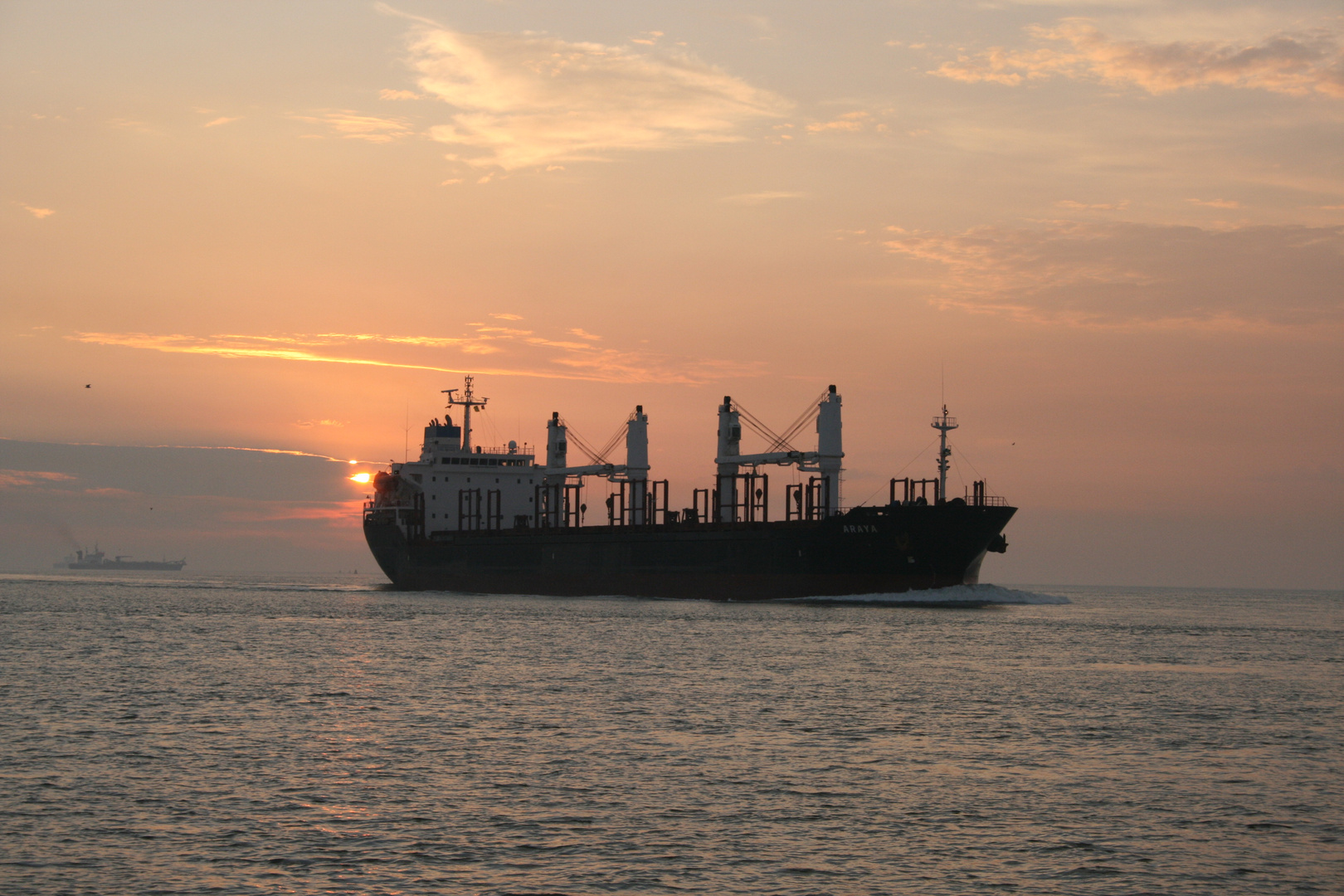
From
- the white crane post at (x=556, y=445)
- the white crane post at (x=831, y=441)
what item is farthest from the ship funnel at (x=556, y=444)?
the white crane post at (x=831, y=441)

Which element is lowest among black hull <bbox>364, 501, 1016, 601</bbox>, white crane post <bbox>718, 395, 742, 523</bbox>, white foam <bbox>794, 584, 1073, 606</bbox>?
white foam <bbox>794, 584, 1073, 606</bbox>

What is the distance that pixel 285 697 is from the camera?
1034 inches

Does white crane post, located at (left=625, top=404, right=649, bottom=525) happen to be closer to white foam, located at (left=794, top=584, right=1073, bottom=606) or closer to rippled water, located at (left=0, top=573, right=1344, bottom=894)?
white foam, located at (left=794, top=584, right=1073, bottom=606)

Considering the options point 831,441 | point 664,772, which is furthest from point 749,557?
point 664,772

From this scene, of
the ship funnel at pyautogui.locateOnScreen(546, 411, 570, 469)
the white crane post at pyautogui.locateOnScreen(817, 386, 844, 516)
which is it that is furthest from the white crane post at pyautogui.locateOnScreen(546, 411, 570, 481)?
the white crane post at pyautogui.locateOnScreen(817, 386, 844, 516)

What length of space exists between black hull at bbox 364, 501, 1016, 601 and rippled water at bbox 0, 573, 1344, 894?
17481 mm

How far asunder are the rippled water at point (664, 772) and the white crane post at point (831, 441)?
22.8m

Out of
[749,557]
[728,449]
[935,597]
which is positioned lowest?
[935,597]

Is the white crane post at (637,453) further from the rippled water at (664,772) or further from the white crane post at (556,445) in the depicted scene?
the rippled water at (664,772)

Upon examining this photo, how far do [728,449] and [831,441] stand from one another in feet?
28.3

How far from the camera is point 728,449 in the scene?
224 feet

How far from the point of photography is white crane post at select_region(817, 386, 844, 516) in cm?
6097

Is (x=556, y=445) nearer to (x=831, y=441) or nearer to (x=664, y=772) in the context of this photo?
(x=831, y=441)

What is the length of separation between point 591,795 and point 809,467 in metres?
47.2
